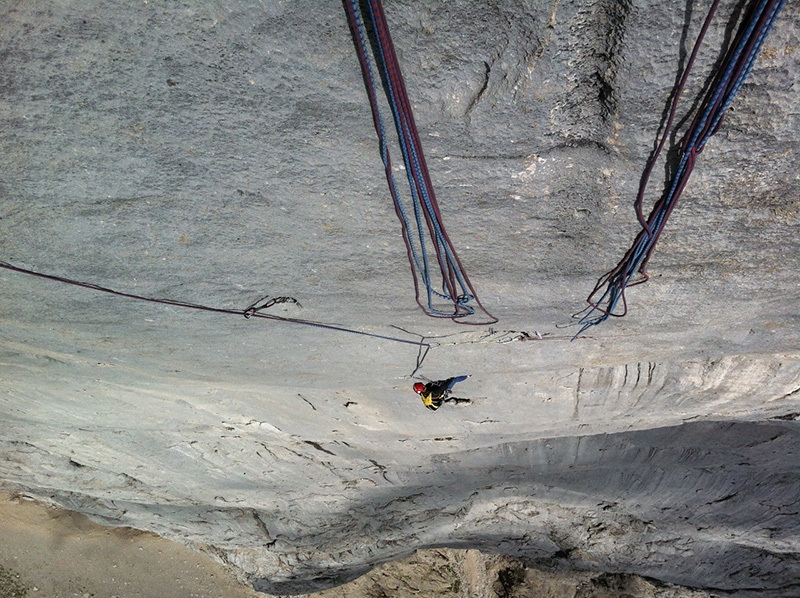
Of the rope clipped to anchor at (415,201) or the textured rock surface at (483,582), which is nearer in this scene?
the rope clipped to anchor at (415,201)

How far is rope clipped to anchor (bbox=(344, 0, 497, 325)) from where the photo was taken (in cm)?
105

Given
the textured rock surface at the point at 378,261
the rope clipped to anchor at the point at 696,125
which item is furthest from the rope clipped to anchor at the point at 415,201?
the rope clipped to anchor at the point at 696,125

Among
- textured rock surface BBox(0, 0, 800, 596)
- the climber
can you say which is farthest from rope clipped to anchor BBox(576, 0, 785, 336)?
the climber

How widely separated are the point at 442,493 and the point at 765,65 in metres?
2.60

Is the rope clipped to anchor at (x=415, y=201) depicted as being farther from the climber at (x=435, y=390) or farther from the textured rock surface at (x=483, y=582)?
the textured rock surface at (x=483, y=582)

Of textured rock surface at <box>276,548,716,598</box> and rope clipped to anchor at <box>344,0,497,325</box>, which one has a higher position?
rope clipped to anchor at <box>344,0,497,325</box>

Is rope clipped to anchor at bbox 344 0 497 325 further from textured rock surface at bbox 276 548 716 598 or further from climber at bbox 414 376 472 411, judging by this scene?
textured rock surface at bbox 276 548 716 598

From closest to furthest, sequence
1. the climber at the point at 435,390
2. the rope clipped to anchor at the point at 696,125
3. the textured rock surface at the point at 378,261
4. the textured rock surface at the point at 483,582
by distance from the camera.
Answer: the rope clipped to anchor at the point at 696,125 < the textured rock surface at the point at 378,261 < the climber at the point at 435,390 < the textured rock surface at the point at 483,582

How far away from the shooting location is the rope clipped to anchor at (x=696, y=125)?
960 mm

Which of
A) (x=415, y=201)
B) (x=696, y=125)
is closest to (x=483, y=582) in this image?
(x=415, y=201)

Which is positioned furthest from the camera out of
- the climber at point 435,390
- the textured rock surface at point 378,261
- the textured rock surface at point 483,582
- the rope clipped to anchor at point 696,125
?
the textured rock surface at point 483,582

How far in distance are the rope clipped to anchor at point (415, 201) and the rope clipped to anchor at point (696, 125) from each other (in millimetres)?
462

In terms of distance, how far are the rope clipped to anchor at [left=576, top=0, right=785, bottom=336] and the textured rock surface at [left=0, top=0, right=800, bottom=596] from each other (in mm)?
47

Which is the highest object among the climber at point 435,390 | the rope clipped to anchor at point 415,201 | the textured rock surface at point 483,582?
the rope clipped to anchor at point 415,201
